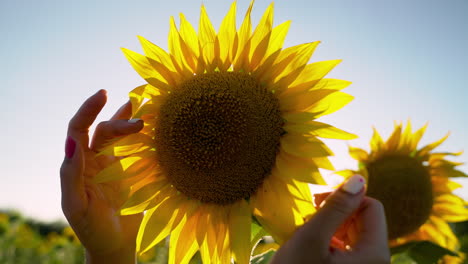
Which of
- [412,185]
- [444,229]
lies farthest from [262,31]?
[444,229]

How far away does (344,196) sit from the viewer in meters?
1.38

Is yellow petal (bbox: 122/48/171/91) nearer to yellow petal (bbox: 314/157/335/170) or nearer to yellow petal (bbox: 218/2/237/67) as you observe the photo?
yellow petal (bbox: 218/2/237/67)

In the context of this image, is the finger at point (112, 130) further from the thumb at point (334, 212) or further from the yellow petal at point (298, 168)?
the thumb at point (334, 212)

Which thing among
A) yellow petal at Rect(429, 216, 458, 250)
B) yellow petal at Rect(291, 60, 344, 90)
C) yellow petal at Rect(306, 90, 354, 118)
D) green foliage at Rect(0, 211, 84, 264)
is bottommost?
green foliage at Rect(0, 211, 84, 264)

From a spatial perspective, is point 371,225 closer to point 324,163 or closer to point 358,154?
point 324,163

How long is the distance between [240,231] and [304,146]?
18.1 inches

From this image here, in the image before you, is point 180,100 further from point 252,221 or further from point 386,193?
→ point 386,193

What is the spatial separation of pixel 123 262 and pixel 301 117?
128cm

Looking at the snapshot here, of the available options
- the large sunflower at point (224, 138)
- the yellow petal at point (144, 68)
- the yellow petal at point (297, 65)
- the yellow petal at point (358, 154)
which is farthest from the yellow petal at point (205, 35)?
the yellow petal at point (358, 154)

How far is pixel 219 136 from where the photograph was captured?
1703 millimetres

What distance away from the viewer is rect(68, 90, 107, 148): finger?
1992 mm

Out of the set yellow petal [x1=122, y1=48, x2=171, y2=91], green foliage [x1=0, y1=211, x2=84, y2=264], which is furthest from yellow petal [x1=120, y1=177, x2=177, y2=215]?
green foliage [x1=0, y1=211, x2=84, y2=264]

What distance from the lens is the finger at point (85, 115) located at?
78.4 inches

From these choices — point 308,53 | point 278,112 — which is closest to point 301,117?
point 278,112
